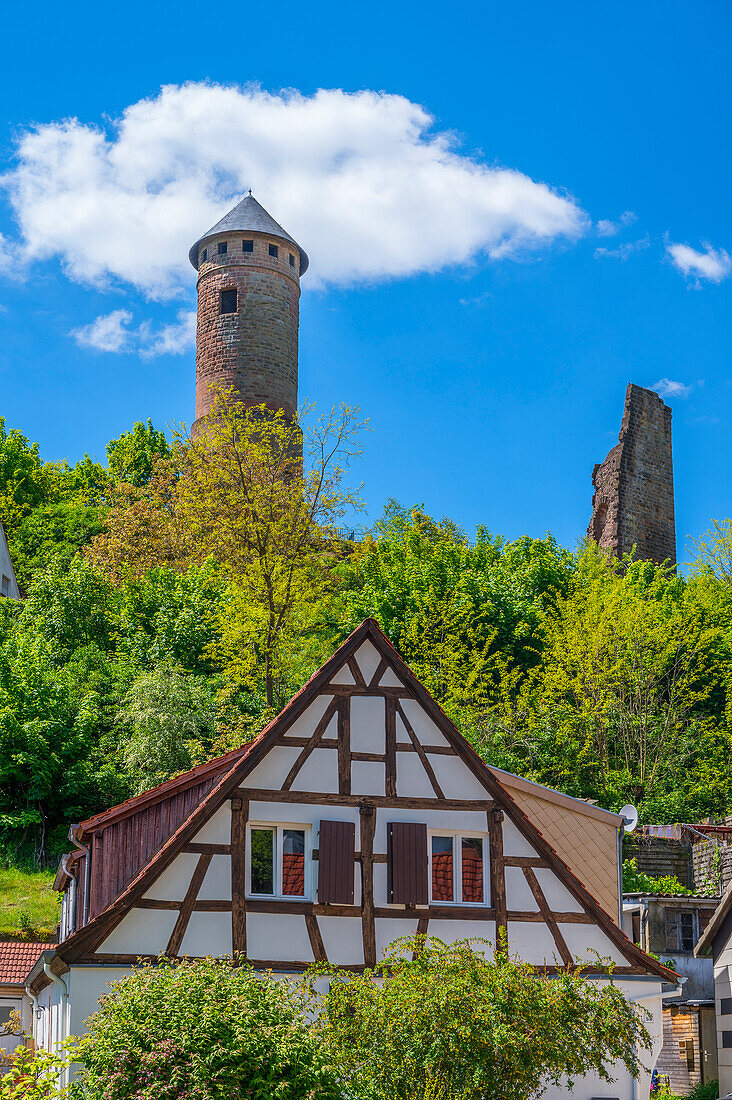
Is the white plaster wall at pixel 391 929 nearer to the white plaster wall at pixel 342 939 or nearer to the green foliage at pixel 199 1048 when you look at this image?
the white plaster wall at pixel 342 939

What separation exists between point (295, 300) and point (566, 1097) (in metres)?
43.5

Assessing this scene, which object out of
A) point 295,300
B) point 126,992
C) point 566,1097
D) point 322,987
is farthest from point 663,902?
point 295,300

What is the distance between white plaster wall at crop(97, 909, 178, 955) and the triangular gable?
1.10m

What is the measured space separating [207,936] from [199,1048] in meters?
5.17

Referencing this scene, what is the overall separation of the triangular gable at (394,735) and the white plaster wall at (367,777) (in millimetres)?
164

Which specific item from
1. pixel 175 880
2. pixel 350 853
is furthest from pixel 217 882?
pixel 350 853

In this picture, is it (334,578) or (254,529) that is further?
(334,578)

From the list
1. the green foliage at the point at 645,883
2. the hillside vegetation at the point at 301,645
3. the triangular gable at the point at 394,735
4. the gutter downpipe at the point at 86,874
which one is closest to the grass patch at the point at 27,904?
the hillside vegetation at the point at 301,645

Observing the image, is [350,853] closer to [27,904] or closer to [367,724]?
[367,724]

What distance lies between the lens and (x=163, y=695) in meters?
32.1

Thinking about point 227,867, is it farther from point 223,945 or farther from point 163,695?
point 163,695

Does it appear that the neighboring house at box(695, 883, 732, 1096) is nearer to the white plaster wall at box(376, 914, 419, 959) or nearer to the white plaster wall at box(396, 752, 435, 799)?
the white plaster wall at box(396, 752, 435, 799)

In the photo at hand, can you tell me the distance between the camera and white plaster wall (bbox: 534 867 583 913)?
17812 millimetres

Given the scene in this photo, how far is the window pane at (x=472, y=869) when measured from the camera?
17781mm
